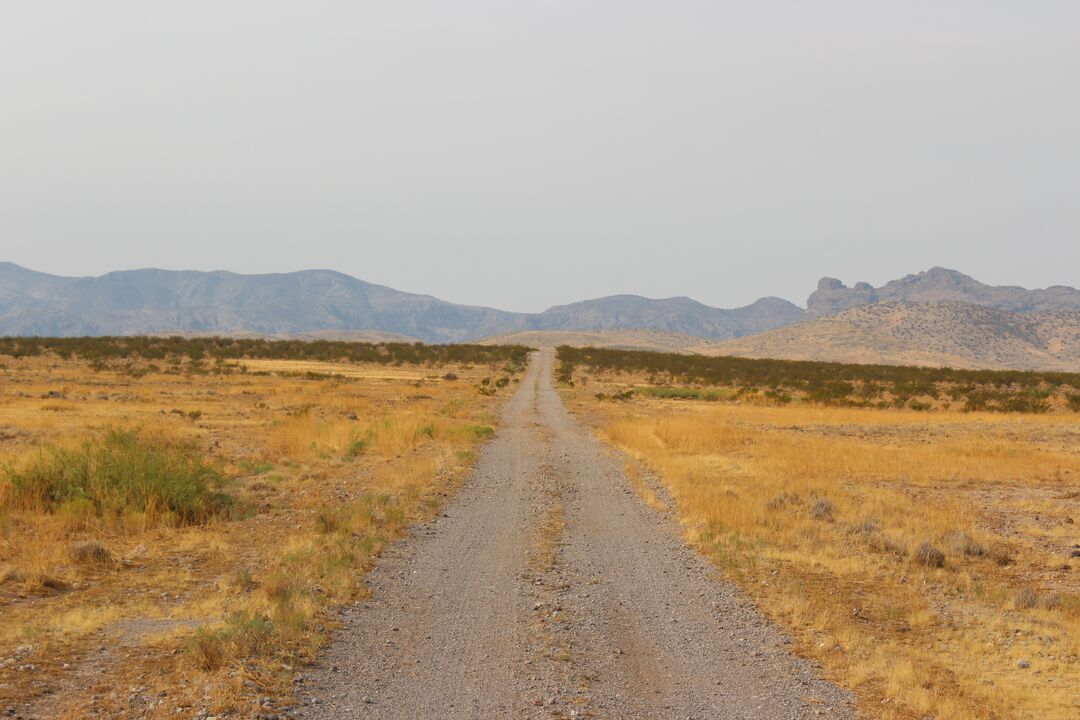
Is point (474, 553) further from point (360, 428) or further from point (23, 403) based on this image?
point (23, 403)

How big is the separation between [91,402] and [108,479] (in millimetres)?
26132

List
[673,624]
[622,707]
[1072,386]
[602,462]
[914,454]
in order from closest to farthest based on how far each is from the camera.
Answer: [622,707] → [673,624] → [602,462] → [914,454] → [1072,386]

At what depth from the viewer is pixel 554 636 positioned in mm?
8367

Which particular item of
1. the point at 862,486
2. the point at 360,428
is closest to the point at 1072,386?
the point at 862,486

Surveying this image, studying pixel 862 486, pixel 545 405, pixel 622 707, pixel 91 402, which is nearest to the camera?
pixel 622 707

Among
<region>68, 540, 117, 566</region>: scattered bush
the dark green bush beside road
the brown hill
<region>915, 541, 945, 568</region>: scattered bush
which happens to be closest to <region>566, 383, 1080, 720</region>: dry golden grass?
<region>915, 541, 945, 568</region>: scattered bush

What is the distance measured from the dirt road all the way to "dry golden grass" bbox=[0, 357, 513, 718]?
667 millimetres

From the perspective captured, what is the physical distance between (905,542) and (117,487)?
14.3 metres

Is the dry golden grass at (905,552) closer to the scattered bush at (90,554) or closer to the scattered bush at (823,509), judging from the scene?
the scattered bush at (823,509)

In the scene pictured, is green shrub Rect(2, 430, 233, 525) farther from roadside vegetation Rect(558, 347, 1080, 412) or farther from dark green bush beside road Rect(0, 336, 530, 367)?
dark green bush beside road Rect(0, 336, 530, 367)

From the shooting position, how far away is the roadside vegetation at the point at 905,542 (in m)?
7.95

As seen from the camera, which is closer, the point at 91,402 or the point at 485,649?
the point at 485,649

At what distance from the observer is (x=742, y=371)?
270ft

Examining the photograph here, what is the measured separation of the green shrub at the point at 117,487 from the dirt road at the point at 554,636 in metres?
4.61
